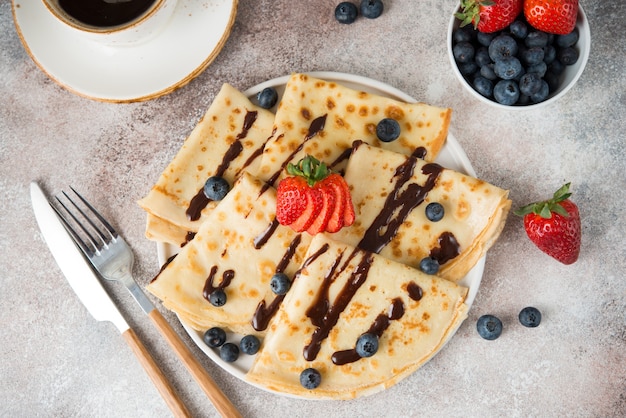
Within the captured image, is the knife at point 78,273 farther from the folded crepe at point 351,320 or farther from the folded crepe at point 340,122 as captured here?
the folded crepe at point 340,122

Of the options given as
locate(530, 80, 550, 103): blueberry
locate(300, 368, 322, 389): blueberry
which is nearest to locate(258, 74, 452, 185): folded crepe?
locate(530, 80, 550, 103): blueberry

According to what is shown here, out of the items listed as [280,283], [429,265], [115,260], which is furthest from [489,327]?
[115,260]

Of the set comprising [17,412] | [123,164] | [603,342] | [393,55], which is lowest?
[17,412]

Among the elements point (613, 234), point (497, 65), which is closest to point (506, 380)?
point (613, 234)

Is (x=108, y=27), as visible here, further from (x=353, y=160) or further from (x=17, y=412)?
(x=17, y=412)

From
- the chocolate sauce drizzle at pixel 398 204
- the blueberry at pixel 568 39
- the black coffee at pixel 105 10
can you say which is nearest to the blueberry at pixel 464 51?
the blueberry at pixel 568 39
